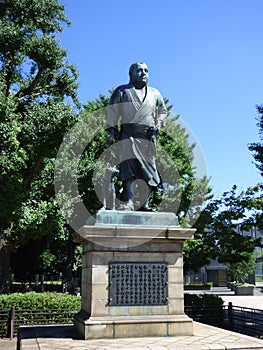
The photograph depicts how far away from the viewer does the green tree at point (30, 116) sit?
14141 mm

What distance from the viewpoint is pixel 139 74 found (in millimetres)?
8727

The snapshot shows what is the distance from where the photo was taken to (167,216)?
8.16 meters

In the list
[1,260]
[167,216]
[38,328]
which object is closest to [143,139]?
[167,216]

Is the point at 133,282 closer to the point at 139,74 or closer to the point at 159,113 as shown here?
the point at 159,113

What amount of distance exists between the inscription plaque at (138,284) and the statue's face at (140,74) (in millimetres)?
3989

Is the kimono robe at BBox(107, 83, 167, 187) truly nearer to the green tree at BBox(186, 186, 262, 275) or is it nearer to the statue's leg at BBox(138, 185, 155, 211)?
the statue's leg at BBox(138, 185, 155, 211)

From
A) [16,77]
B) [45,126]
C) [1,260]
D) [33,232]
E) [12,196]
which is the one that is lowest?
[1,260]

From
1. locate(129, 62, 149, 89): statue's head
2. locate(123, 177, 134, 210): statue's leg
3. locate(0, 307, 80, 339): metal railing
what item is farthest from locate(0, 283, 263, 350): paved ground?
locate(129, 62, 149, 89): statue's head

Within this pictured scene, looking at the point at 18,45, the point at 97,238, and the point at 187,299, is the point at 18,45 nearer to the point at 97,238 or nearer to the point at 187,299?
the point at 97,238

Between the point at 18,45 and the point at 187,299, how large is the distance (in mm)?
12121

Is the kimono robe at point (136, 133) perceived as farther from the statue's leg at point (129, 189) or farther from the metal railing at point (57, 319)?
the metal railing at point (57, 319)

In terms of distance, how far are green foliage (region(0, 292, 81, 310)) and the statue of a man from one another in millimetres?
6944

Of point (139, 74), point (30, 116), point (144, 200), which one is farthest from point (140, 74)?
point (30, 116)

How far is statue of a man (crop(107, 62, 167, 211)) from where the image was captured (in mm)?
8547
